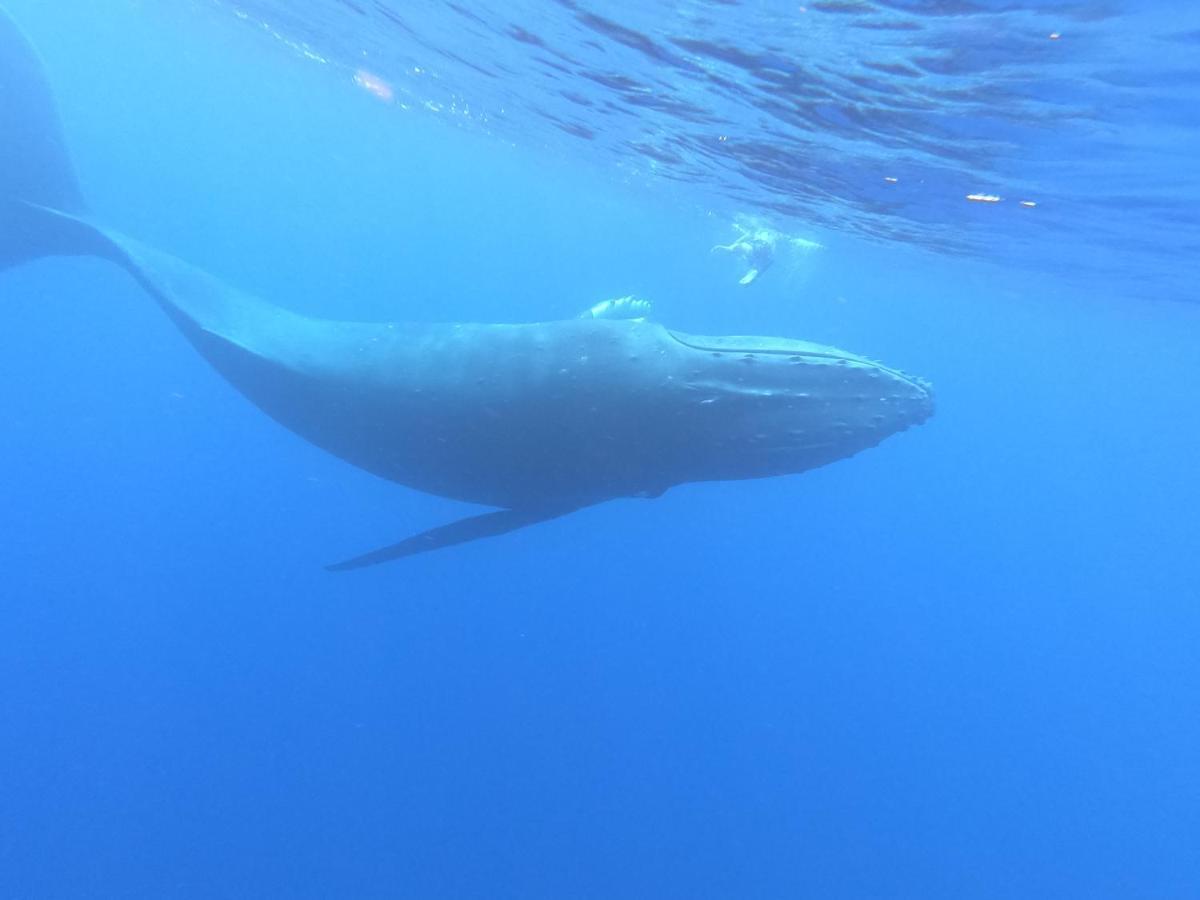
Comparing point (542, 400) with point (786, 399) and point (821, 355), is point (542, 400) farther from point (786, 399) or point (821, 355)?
point (821, 355)

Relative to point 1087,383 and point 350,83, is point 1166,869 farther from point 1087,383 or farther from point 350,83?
point 350,83

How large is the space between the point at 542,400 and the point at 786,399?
2.11 meters

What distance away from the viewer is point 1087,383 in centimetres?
8131

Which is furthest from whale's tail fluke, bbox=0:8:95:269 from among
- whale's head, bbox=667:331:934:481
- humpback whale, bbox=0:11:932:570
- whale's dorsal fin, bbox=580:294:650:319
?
whale's head, bbox=667:331:934:481

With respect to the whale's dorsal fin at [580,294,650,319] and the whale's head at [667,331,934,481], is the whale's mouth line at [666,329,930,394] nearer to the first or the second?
the whale's head at [667,331,934,481]

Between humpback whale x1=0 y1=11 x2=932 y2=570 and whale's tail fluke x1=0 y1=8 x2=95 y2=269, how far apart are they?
306 centimetres

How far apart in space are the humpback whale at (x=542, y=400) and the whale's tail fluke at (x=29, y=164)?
3064 millimetres

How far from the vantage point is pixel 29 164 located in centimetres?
1209

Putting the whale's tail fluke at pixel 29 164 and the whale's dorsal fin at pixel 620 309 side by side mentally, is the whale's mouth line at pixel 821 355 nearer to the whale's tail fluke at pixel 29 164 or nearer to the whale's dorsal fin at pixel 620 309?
the whale's dorsal fin at pixel 620 309

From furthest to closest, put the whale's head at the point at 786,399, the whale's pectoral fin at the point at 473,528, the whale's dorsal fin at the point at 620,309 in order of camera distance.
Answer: the whale's dorsal fin at the point at 620,309, the whale's pectoral fin at the point at 473,528, the whale's head at the point at 786,399

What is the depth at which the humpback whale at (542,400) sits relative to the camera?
20.4 ft

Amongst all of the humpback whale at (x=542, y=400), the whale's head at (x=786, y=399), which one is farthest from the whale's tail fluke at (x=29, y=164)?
the whale's head at (x=786, y=399)

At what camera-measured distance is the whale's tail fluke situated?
11.7 metres

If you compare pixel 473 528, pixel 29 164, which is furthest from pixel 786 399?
pixel 29 164
